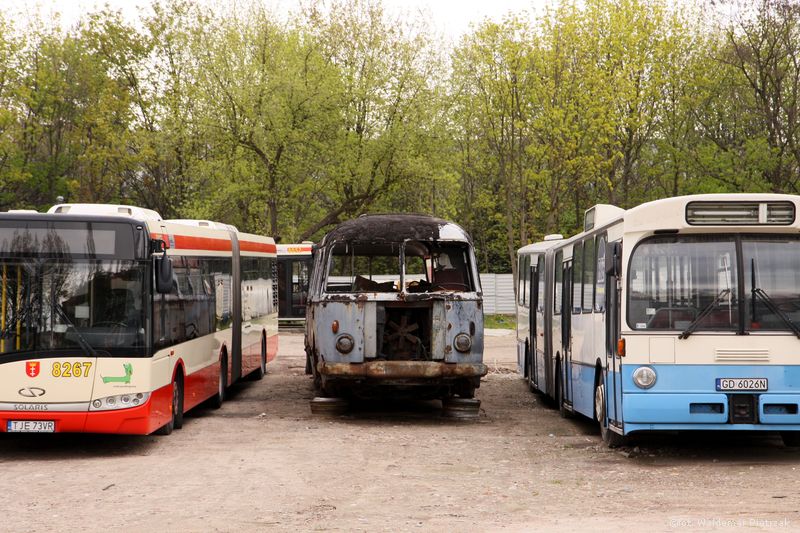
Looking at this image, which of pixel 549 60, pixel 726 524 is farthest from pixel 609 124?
pixel 726 524

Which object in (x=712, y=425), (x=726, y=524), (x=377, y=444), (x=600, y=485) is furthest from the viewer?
(x=377, y=444)

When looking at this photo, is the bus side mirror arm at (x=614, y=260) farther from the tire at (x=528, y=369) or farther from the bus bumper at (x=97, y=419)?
the tire at (x=528, y=369)

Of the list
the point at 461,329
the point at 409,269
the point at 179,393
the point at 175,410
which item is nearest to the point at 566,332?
the point at 461,329

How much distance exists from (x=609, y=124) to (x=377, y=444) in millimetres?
35282

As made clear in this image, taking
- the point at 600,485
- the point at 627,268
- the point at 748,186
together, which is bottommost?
the point at 600,485

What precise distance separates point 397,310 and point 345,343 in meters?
1.12

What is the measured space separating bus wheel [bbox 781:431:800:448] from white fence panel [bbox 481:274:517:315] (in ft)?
153

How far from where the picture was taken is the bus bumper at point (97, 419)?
535 inches

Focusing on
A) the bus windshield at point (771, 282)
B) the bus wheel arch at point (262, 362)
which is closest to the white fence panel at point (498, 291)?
the bus wheel arch at point (262, 362)

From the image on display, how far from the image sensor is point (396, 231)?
18297 mm

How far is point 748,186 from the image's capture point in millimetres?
48031

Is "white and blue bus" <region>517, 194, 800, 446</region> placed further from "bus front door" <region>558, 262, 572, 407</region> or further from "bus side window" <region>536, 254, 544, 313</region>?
"bus side window" <region>536, 254, 544, 313</region>

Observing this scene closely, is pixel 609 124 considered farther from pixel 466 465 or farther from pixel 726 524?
pixel 726 524

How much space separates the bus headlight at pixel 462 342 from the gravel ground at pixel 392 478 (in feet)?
3.71
